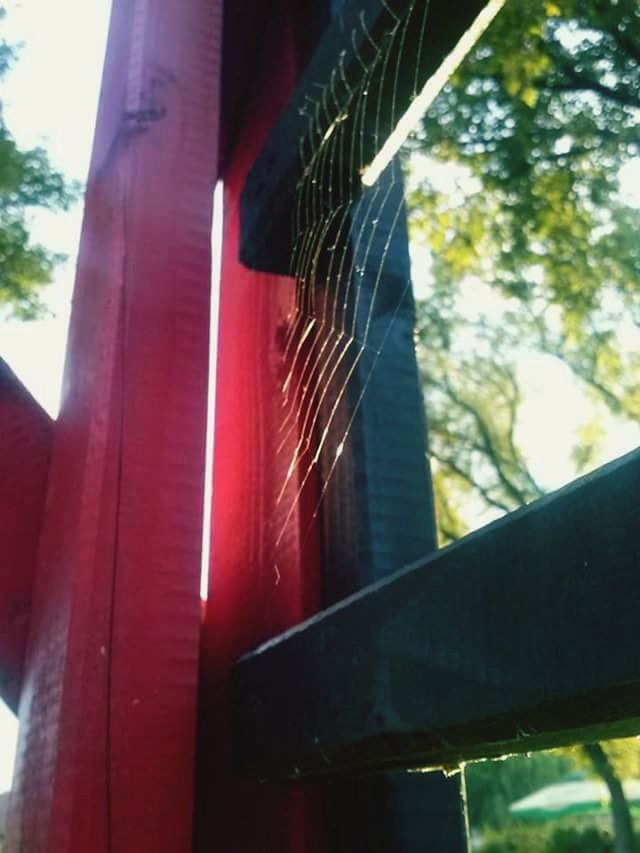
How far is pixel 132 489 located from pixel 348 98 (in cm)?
54

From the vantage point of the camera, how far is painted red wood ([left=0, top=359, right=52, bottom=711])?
113 cm

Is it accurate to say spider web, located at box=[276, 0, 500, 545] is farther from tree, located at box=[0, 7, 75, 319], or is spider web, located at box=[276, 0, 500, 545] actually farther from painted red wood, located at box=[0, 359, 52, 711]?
tree, located at box=[0, 7, 75, 319]

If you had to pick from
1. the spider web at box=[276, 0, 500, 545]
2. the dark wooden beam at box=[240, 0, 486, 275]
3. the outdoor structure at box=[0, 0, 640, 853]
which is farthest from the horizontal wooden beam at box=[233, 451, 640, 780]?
the dark wooden beam at box=[240, 0, 486, 275]

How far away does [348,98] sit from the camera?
1032mm

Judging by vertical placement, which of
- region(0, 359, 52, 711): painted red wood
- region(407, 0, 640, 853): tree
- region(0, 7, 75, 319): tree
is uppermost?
region(407, 0, 640, 853): tree

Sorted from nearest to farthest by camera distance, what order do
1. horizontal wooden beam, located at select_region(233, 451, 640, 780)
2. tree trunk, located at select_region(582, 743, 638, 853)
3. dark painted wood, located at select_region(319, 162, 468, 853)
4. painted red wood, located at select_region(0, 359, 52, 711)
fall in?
horizontal wooden beam, located at select_region(233, 451, 640, 780)
dark painted wood, located at select_region(319, 162, 468, 853)
painted red wood, located at select_region(0, 359, 52, 711)
tree trunk, located at select_region(582, 743, 638, 853)

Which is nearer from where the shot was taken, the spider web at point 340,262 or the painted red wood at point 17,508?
the spider web at point 340,262

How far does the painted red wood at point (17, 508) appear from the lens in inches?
44.6

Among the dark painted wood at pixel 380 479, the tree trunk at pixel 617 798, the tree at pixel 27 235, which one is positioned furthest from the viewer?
the tree trunk at pixel 617 798

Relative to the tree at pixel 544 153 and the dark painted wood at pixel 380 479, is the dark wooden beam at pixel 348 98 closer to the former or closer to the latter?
the dark painted wood at pixel 380 479

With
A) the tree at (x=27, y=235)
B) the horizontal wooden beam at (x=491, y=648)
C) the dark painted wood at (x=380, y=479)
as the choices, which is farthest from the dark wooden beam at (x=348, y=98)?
the tree at (x=27, y=235)

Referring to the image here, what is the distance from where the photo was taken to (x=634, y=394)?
8.80 metres

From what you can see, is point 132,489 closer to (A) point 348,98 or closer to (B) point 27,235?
(A) point 348,98

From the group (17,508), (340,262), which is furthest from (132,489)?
(340,262)
